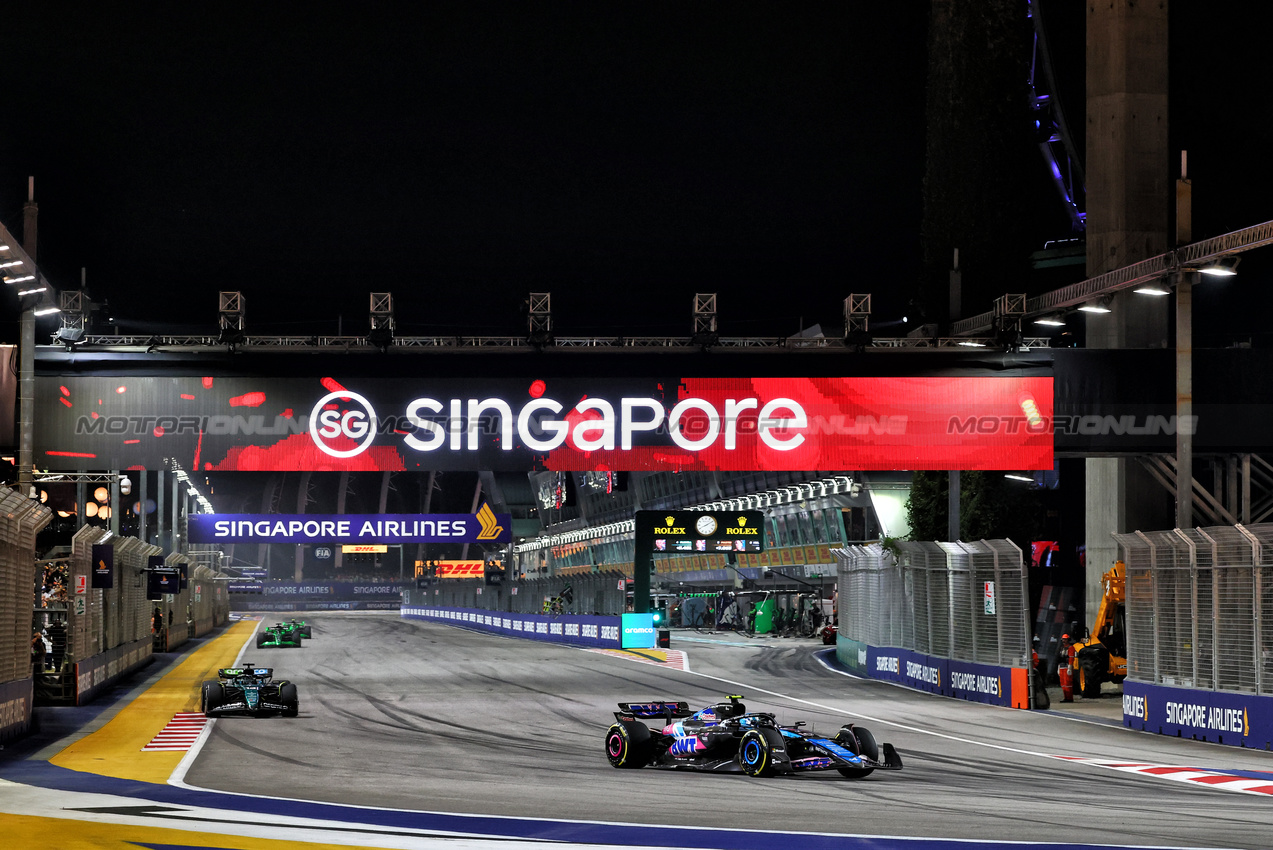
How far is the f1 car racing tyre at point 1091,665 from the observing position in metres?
29.9

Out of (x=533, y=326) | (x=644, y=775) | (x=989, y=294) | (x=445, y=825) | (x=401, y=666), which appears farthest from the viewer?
(x=989, y=294)

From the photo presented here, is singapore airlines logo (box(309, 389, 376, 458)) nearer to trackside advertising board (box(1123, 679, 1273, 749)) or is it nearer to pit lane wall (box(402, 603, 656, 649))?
trackside advertising board (box(1123, 679, 1273, 749))

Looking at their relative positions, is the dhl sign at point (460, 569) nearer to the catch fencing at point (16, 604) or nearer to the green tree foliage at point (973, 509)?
the green tree foliage at point (973, 509)

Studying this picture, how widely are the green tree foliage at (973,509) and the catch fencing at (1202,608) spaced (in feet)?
69.2

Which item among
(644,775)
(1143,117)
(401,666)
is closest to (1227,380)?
(1143,117)

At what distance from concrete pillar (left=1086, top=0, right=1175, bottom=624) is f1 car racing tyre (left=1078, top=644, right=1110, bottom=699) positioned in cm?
659

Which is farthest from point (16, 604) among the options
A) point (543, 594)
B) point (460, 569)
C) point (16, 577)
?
point (460, 569)

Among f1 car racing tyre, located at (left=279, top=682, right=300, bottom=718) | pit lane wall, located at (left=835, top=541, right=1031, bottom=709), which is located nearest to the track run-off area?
f1 car racing tyre, located at (left=279, top=682, right=300, bottom=718)

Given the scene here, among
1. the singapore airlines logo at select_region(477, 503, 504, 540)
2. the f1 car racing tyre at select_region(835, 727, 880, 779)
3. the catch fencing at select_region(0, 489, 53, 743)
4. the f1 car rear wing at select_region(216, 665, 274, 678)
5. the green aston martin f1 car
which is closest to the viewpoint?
the f1 car racing tyre at select_region(835, 727, 880, 779)

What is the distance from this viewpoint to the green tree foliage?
149 feet

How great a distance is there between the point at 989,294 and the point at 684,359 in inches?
1046

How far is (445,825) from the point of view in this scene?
12.2m

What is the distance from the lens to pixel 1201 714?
2128 cm

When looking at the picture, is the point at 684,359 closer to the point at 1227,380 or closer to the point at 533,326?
the point at 533,326
